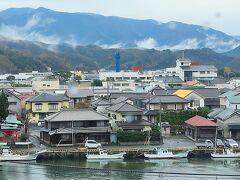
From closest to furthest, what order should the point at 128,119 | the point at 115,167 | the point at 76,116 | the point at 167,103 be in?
the point at 115,167, the point at 76,116, the point at 128,119, the point at 167,103

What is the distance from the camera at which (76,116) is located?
66.9 ft

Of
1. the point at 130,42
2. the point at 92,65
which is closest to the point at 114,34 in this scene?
the point at 130,42

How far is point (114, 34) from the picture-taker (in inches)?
7736

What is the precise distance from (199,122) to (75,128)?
5.01 meters

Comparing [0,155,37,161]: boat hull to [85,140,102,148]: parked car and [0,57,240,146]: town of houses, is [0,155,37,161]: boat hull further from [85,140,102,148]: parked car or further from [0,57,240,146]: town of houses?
[85,140,102,148]: parked car

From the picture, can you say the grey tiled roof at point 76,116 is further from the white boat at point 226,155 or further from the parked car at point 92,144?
the white boat at point 226,155

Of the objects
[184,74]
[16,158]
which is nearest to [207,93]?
[16,158]

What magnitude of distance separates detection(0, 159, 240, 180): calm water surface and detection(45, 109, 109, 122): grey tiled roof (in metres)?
2.66

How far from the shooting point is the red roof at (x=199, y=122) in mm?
21250

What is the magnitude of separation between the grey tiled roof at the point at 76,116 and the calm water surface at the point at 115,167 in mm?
2656

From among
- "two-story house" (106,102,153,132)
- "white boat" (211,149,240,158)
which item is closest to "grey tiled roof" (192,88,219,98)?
"two-story house" (106,102,153,132)

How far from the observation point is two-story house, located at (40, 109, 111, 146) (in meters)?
19.8

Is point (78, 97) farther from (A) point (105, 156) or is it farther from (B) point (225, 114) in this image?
(A) point (105, 156)

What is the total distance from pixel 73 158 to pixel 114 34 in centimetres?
17964
